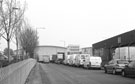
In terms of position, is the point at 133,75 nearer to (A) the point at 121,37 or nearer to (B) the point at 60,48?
(A) the point at 121,37

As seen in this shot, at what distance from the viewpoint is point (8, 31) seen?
17.9 meters

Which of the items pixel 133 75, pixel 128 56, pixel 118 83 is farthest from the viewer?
pixel 128 56

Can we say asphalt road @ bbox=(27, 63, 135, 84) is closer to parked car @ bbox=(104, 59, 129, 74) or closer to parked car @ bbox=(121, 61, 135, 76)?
parked car @ bbox=(121, 61, 135, 76)

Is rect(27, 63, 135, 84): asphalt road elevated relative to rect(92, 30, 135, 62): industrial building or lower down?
lower down

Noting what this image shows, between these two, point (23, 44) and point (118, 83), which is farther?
point (23, 44)

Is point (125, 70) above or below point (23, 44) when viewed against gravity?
below

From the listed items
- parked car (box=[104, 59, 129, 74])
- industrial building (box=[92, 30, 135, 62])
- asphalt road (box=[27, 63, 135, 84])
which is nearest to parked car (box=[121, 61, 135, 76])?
asphalt road (box=[27, 63, 135, 84])

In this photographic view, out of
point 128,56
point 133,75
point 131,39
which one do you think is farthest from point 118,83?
point 131,39

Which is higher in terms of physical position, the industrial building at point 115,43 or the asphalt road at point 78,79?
the industrial building at point 115,43

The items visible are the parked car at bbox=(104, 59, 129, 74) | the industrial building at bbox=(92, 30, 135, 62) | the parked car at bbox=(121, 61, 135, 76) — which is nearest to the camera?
the parked car at bbox=(121, 61, 135, 76)

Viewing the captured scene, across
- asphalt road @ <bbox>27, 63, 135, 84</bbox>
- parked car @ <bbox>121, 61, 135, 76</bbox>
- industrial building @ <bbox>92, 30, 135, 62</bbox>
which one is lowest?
asphalt road @ <bbox>27, 63, 135, 84</bbox>

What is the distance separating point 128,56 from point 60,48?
5008 inches

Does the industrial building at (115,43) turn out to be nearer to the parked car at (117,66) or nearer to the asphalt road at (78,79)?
the parked car at (117,66)

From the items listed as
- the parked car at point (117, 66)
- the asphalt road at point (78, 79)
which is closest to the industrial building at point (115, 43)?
the parked car at point (117, 66)
